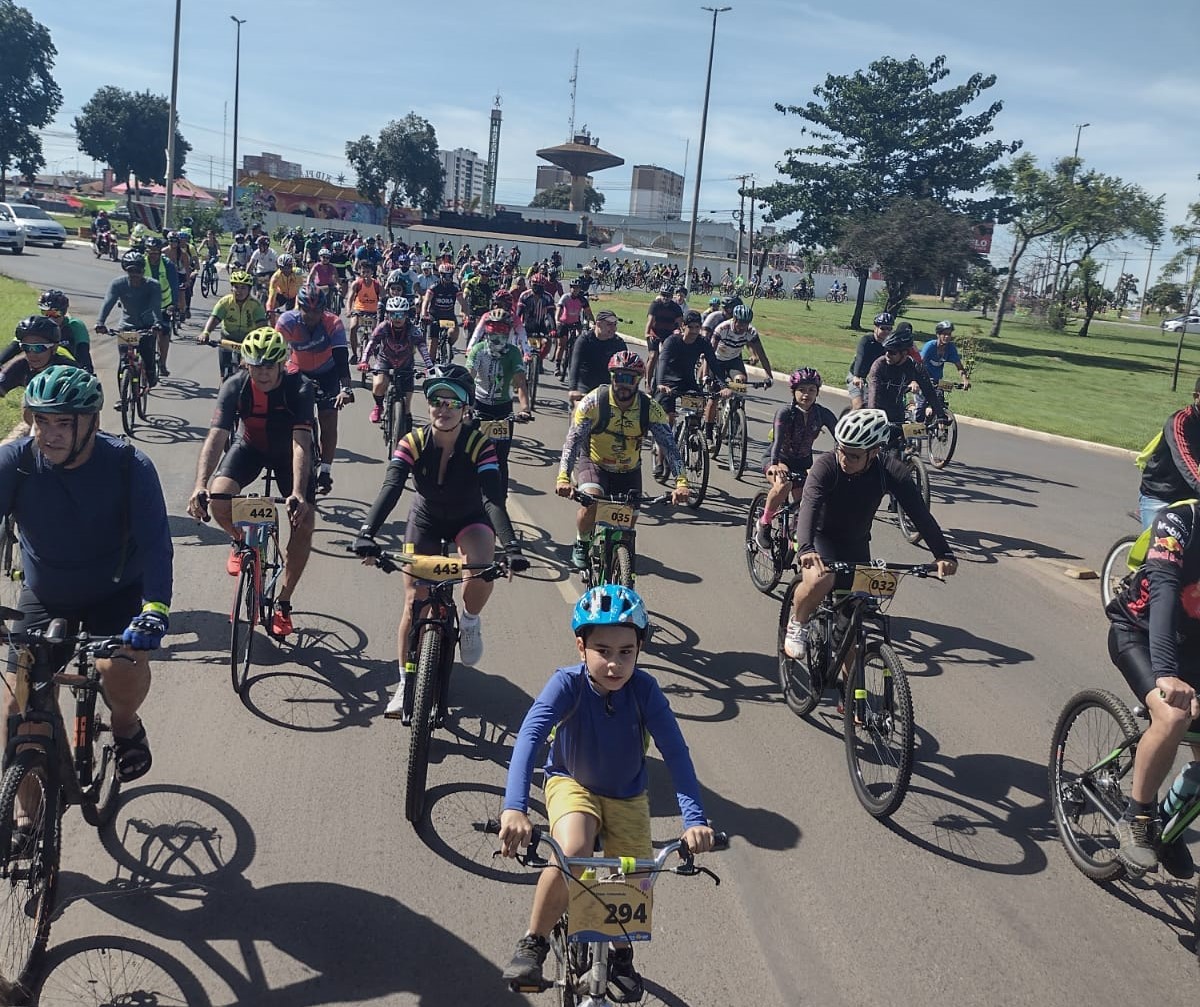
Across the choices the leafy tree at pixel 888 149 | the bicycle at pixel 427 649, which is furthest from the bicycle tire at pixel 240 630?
the leafy tree at pixel 888 149

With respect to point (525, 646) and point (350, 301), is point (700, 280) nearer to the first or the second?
point (350, 301)

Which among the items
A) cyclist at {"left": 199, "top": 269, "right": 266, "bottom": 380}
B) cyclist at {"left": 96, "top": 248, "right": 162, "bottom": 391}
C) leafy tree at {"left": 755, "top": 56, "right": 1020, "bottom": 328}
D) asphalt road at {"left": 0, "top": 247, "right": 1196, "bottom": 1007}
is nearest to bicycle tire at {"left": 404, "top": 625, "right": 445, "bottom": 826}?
asphalt road at {"left": 0, "top": 247, "right": 1196, "bottom": 1007}

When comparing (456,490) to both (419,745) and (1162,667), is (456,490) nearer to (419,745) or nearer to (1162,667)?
(419,745)

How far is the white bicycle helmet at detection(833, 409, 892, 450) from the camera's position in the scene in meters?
6.07

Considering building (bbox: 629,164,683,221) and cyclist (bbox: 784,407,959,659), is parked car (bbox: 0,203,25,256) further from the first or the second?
building (bbox: 629,164,683,221)

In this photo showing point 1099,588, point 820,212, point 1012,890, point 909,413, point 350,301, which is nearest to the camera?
point 1012,890

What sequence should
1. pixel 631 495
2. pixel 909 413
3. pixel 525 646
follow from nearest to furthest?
pixel 525 646 < pixel 631 495 < pixel 909 413

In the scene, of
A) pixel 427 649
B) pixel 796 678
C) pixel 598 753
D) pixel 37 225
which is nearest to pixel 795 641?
pixel 796 678

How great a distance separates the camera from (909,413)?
14.2m

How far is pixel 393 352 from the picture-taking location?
12.3 meters

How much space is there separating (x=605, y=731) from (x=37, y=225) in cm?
5421

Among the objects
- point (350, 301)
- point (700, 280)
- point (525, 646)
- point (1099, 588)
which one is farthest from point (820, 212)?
point (525, 646)

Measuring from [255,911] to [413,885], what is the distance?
0.66m

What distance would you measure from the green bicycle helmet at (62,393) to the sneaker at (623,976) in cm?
297
